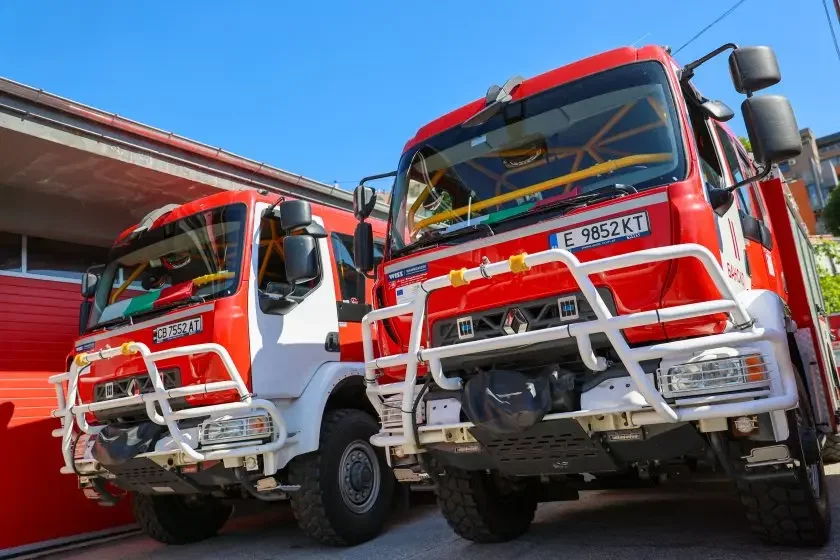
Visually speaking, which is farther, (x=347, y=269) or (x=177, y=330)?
(x=347, y=269)

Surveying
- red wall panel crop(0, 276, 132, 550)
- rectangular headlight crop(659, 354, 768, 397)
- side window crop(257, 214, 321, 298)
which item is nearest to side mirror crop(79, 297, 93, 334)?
red wall panel crop(0, 276, 132, 550)

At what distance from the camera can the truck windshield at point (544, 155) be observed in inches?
141

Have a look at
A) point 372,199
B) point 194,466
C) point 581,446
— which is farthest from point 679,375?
point 194,466

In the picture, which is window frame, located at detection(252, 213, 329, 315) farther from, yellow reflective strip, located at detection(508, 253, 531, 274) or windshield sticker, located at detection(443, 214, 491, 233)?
yellow reflective strip, located at detection(508, 253, 531, 274)

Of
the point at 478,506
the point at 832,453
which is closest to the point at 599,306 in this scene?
the point at 478,506

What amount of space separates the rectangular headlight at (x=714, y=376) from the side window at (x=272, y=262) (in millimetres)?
3145

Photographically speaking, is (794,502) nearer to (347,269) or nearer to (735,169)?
(735,169)

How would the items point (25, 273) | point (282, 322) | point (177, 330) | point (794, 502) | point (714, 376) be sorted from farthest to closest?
point (25, 273)
point (282, 322)
point (177, 330)
point (794, 502)
point (714, 376)

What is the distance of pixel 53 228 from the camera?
8.21 metres

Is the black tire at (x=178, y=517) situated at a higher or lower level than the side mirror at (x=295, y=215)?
lower

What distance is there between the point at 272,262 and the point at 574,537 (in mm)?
2988

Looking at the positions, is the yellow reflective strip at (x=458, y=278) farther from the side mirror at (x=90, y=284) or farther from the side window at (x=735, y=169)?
the side mirror at (x=90, y=284)

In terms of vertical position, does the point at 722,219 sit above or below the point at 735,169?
below

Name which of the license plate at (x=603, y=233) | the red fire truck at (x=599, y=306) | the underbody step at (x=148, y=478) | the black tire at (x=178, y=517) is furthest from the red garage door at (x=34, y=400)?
the license plate at (x=603, y=233)
